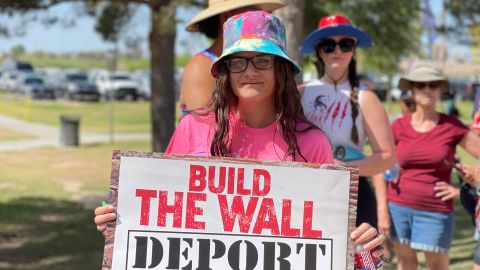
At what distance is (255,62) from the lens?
233 centimetres

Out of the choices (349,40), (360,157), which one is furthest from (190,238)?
(349,40)

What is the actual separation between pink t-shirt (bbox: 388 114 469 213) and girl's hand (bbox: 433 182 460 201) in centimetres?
3

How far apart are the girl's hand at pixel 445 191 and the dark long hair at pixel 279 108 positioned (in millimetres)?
2412

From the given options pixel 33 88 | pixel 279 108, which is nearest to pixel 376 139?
pixel 279 108

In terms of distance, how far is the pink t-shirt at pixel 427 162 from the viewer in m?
4.59

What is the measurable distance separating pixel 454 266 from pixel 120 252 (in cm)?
474

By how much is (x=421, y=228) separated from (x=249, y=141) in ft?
8.38

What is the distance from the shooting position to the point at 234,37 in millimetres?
2373

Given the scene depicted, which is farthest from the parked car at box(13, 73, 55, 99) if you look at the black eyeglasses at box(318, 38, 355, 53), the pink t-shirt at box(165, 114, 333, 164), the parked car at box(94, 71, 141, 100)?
the pink t-shirt at box(165, 114, 333, 164)

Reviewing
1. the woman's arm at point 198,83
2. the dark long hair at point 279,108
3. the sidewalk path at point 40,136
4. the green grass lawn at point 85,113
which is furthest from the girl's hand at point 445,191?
the green grass lawn at point 85,113

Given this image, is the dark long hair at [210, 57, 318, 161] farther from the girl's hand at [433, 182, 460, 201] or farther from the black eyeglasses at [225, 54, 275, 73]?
the girl's hand at [433, 182, 460, 201]

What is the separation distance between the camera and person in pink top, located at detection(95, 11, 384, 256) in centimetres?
234

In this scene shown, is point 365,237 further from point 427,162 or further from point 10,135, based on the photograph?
point 10,135

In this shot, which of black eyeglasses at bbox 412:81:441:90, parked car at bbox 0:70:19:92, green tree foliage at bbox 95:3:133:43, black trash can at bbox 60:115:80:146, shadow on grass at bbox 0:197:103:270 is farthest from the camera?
parked car at bbox 0:70:19:92
